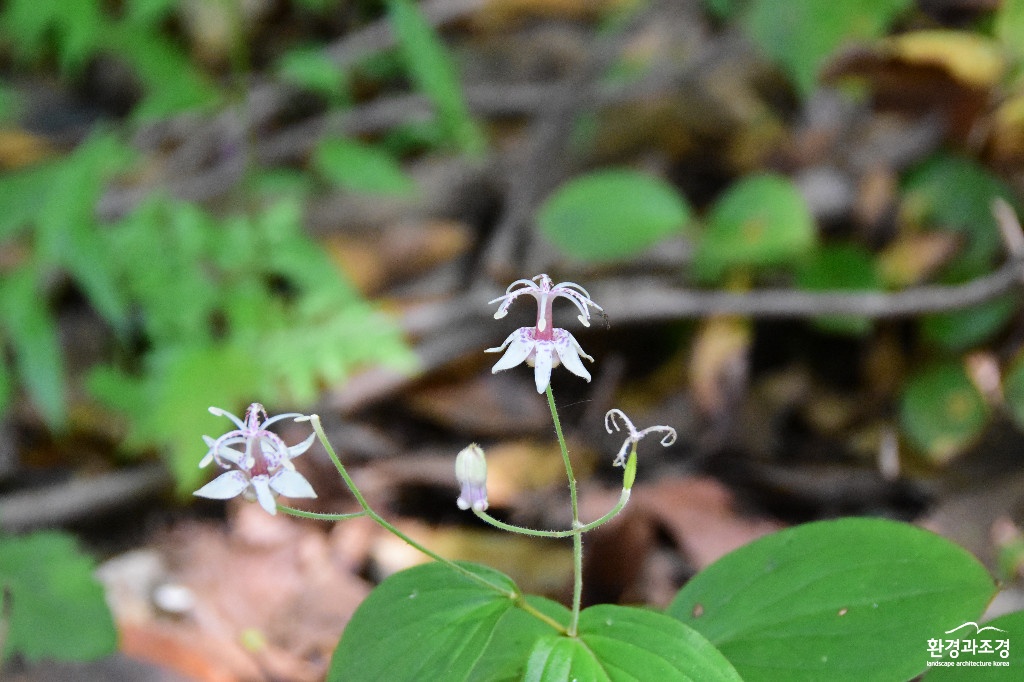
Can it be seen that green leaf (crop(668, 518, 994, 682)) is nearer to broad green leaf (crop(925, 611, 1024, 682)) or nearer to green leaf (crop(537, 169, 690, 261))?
broad green leaf (crop(925, 611, 1024, 682))

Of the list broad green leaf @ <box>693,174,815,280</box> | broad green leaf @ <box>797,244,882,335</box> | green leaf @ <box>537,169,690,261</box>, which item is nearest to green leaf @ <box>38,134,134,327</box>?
green leaf @ <box>537,169,690,261</box>

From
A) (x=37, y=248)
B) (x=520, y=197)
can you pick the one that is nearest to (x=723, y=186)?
(x=520, y=197)

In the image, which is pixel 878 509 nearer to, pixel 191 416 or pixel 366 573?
pixel 366 573

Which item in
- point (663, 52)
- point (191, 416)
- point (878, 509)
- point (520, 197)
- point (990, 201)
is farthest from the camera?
point (663, 52)

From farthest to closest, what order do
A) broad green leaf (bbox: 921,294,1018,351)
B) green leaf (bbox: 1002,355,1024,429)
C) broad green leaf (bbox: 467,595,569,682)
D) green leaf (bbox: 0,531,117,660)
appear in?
broad green leaf (bbox: 921,294,1018,351) < green leaf (bbox: 1002,355,1024,429) < green leaf (bbox: 0,531,117,660) < broad green leaf (bbox: 467,595,569,682)

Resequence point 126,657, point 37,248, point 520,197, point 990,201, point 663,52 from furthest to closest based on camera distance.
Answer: point 663,52, point 520,197, point 37,248, point 990,201, point 126,657

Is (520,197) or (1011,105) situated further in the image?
(520,197)

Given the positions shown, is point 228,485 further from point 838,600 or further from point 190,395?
point 190,395
